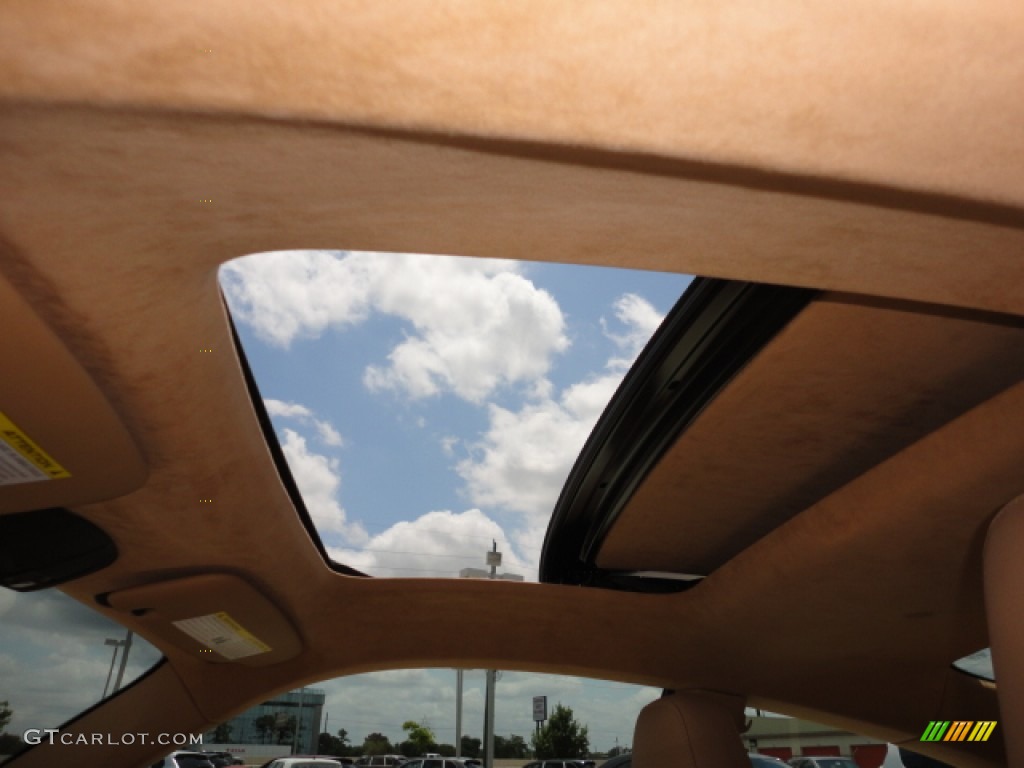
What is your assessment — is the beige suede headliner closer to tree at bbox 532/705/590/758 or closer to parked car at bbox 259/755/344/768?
parked car at bbox 259/755/344/768

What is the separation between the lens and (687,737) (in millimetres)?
4234

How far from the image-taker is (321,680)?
5961 mm

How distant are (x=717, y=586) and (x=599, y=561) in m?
0.76

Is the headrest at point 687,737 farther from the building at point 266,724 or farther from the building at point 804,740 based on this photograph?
the building at point 266,724

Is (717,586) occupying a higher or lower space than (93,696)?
higher

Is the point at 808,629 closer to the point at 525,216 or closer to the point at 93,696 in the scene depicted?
the point at 525,216

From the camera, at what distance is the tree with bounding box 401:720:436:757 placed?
65.1m

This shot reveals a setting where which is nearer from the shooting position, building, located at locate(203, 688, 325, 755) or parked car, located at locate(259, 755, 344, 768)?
building, located at locate(203, 688, 325, 755)

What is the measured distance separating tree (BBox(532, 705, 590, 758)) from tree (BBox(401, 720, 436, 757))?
21.1 metres

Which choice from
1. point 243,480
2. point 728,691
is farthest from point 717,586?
point 243,480

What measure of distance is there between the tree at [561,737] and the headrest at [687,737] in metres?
43.0

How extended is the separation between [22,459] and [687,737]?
3456mm

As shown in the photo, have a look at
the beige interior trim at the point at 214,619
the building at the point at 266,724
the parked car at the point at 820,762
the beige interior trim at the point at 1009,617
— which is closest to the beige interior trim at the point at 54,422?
the beige interior trim at the point at 214,619

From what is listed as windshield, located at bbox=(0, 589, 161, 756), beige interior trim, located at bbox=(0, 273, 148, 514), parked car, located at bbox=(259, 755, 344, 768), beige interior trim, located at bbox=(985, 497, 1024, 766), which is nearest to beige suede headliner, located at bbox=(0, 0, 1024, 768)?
beige interior trim, located at bbox=(0, 273, 148, 514)
